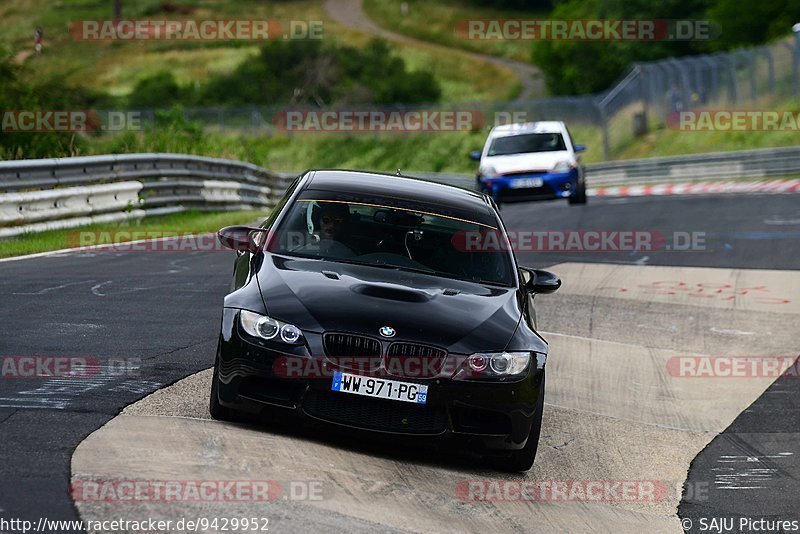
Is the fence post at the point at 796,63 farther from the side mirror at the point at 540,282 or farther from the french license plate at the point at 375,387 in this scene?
the french license plate at the point at 375,387

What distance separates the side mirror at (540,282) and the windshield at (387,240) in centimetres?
21

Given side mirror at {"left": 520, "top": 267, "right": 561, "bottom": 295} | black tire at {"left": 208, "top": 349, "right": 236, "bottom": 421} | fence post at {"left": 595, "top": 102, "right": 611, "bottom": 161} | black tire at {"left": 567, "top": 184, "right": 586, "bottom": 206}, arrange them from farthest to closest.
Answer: fence post at {"left": 595, "top": 102, "right": 611, "bottom": 161}
black tire at {"left": 567, "top": 184, "right": 586, "bottom": 206}
side mirror at {"left": 520, "top": 267, "right": 561, "bottom": 295}
black tire at {"left": 208, "top": 349, "right": 236, "bottom": 421}

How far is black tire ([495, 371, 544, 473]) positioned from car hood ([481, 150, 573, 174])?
59.3ft

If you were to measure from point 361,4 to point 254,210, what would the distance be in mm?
97082

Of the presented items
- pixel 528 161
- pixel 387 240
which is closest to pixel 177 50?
pixel 528 161

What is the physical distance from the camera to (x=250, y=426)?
7066mm

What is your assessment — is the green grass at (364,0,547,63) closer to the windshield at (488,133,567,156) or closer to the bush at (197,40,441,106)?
the bush at (197,40,441,106)

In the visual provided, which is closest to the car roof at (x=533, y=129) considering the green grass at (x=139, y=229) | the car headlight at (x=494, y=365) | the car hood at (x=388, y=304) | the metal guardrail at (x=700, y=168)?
the green grass at (x=139, y=229)

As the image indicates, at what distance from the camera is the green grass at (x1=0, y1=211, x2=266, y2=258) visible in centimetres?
1627

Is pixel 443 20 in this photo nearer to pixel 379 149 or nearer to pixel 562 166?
pixel 379 149

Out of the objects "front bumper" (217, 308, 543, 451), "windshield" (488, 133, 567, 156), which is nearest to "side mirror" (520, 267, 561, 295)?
"front bumper" (217, 308, 543, 451)

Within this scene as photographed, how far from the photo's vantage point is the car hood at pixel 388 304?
22.5 ft

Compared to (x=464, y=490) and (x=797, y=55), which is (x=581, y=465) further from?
(x=797, y=55)

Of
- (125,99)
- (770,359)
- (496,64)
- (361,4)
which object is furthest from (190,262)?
(361,4)
